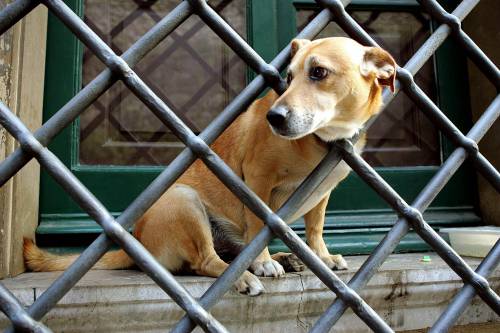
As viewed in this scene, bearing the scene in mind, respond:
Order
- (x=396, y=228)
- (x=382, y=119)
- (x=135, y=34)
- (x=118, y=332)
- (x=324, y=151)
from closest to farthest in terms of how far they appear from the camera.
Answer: (x=396, y=228) → (x=118, y=332) → (x=324, y=151) → (x=135, y=34) → (x=382, y=119)

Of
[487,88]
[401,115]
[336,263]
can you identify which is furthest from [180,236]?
[487,88]

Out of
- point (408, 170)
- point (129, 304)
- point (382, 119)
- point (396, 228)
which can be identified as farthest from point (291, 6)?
point (129, 304)

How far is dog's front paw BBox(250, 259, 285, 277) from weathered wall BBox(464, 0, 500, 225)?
4.47 ft

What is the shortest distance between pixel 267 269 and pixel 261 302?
0.60 feet

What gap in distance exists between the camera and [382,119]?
8.45 ft

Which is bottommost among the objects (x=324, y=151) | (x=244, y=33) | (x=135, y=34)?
(x=324, y=151)

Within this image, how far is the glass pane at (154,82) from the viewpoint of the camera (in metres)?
2.22

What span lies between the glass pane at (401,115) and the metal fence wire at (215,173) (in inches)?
47.6

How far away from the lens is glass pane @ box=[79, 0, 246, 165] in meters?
2.22

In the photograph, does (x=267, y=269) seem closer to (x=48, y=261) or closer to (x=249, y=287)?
(x=249, y=287)

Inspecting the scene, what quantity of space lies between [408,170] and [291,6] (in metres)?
1.06

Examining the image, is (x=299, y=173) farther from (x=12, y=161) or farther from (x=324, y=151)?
(x=12, y=161)

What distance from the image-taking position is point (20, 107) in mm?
1695

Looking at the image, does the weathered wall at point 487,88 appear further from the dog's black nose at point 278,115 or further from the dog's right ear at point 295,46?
the dog's black nose at point 278,115
